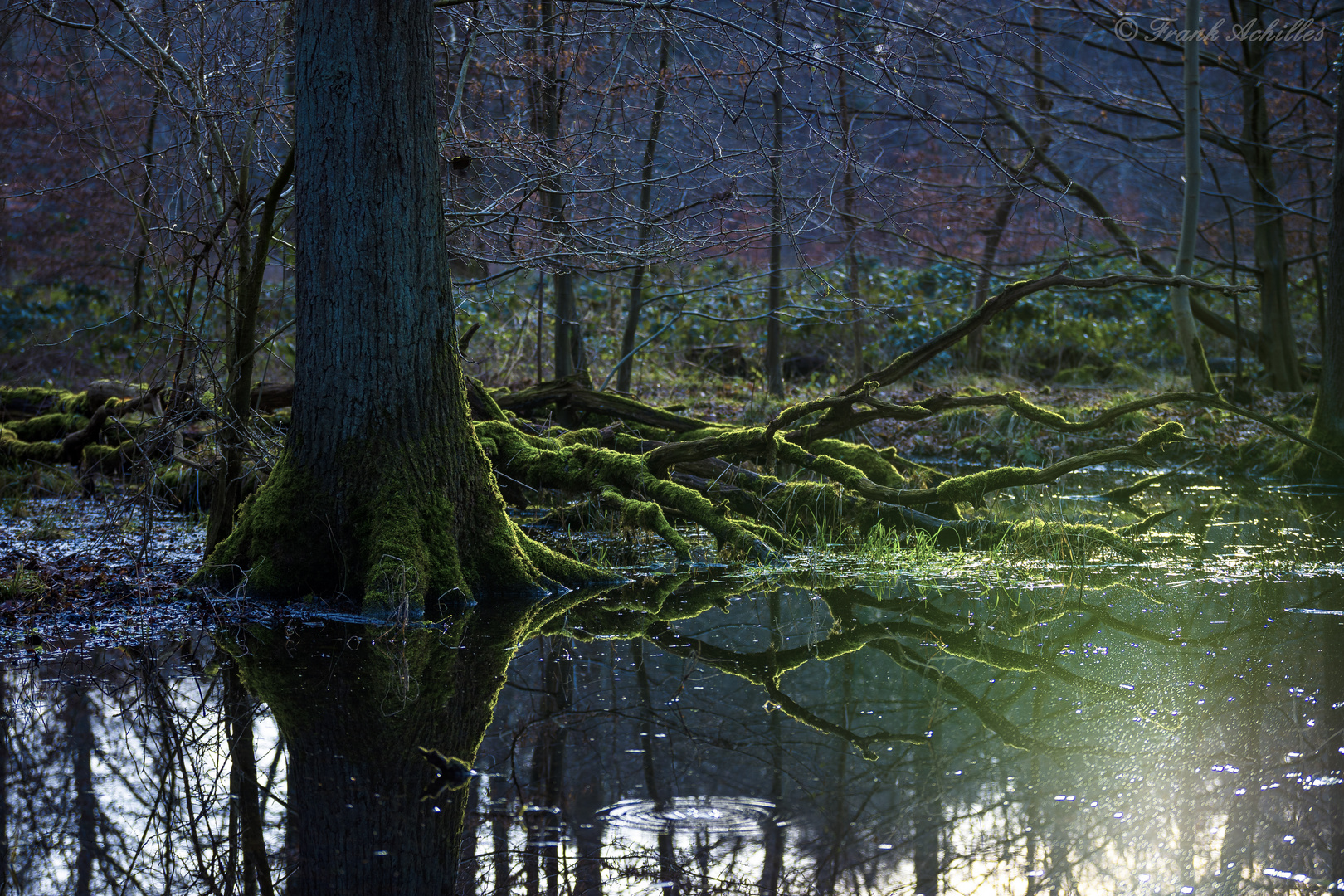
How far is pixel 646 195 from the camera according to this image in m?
9.81

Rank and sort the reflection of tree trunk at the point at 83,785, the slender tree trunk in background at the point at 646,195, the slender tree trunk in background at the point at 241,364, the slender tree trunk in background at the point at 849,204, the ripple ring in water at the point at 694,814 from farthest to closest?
1. the slender tree trunk in background at the point at 646,195
2. the slender tree trunk in background at the point at 849,204
3. the slender tree trunk in background at the point at 241,364
4. the ripple ring in water at the point at 694,814
5. the reflection of tree trunk at the point at 83,785

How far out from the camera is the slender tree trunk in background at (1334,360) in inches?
365

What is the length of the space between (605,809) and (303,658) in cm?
192

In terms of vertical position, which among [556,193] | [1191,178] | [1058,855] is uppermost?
[1191,178]

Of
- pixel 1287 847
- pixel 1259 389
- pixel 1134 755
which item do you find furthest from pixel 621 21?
pixel 1259 389

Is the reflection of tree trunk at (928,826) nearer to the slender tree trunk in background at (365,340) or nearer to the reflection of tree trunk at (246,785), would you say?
the reflection of tree trunk at (246,785)

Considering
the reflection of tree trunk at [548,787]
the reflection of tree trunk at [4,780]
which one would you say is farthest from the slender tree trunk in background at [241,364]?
the reflection of tree trunk at [548,787]

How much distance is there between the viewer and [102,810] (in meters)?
2.78

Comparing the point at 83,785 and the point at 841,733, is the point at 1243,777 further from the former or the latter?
the point at 83,785

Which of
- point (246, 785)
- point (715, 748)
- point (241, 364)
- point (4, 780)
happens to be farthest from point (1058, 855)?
point (241, 364)

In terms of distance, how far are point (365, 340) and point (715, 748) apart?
274 centimetres

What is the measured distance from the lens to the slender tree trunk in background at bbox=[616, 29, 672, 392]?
6.72 m

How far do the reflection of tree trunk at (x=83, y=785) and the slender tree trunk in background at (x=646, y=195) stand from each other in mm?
3461

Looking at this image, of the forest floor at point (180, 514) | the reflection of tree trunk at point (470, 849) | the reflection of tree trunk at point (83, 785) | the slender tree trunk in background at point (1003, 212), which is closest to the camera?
the reflection of tree trunk at point (470, 849)
